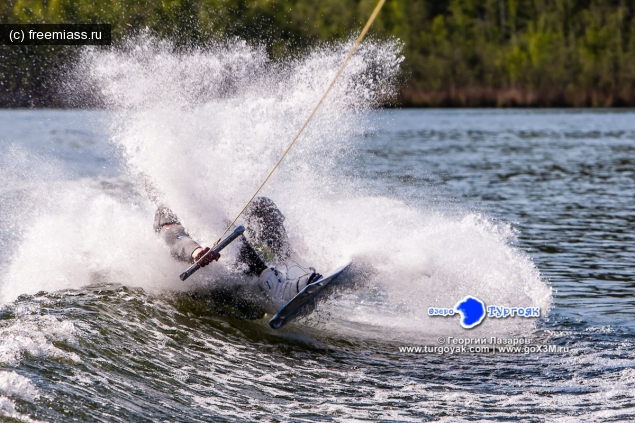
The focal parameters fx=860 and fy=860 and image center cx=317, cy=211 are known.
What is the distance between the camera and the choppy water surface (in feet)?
19.3

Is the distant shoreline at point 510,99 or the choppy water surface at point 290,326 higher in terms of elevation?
the distant shoreline at point 510,99

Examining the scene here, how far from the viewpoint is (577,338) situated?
754 centimetres

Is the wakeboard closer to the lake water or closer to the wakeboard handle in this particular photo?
the lake water

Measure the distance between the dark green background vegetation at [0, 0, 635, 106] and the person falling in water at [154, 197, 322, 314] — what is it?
16.1 meters

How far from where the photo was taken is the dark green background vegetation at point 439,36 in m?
28.4

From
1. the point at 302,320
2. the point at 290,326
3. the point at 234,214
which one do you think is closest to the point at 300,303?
the point at 290,326

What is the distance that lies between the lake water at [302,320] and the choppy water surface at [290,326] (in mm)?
23

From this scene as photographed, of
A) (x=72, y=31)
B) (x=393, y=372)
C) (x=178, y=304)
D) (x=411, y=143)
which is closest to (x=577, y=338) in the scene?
(x=393, y=372)

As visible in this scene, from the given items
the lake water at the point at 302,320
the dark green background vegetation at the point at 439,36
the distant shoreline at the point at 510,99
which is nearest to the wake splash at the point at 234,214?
the lake water at the point at 302,320

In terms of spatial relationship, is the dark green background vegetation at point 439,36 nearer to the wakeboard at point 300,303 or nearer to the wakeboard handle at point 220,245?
the wakeboard handle at point 220,245

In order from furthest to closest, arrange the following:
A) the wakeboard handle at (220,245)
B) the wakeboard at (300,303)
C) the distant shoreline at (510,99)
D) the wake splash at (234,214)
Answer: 1. the distant shoreline at (510,99)
2. the wake splash at (234,214)
3. the wakeboard handle at (220,245)
4. the wakeboard at (300,303)

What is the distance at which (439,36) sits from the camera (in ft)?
230

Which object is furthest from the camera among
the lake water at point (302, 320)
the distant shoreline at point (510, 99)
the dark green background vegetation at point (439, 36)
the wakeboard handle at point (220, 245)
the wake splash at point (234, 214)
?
the distant shoreline at point (510, 99)

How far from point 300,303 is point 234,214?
1809mm
